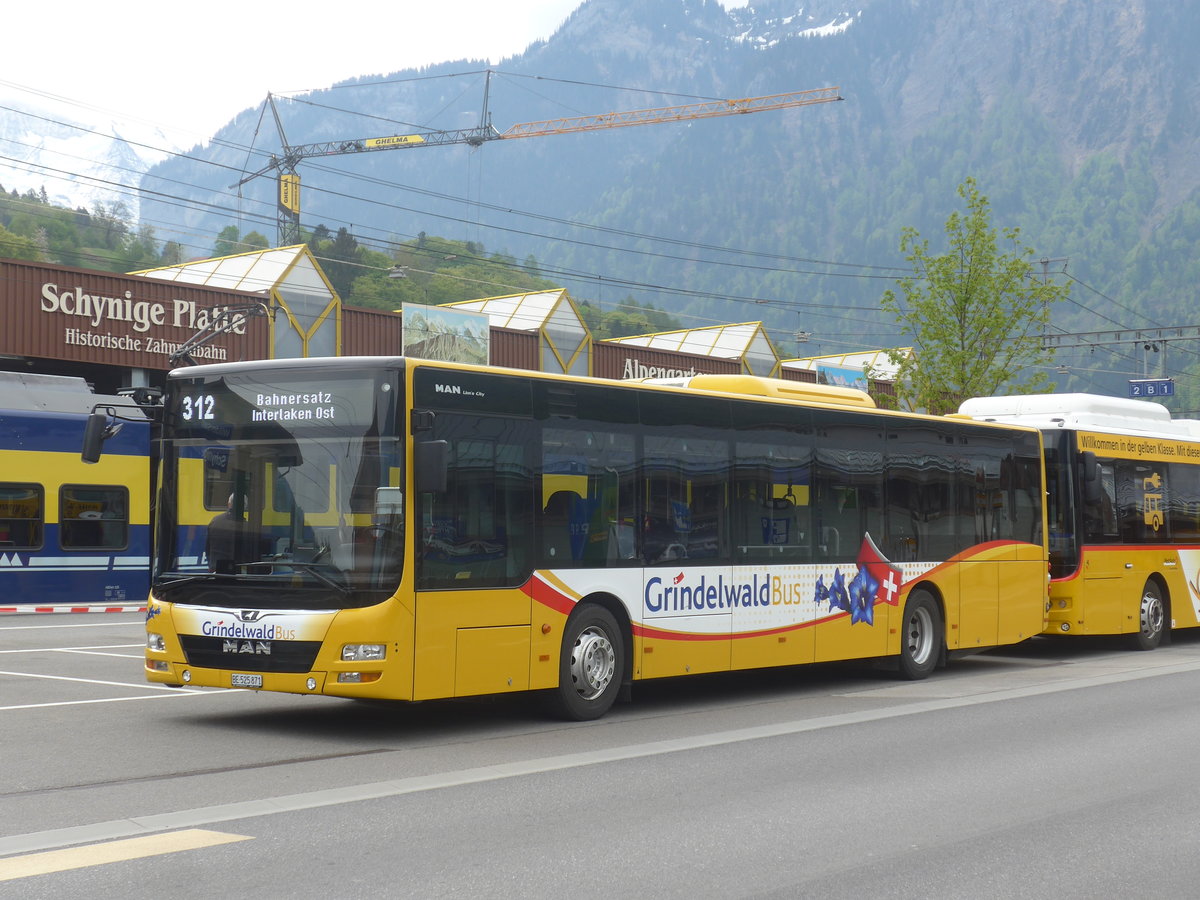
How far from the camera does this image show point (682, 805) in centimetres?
812

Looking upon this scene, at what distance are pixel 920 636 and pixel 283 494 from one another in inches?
323

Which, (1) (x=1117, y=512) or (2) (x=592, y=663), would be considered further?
(1) (x=1117, y=512)

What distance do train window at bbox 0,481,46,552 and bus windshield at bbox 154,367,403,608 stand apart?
13602mm

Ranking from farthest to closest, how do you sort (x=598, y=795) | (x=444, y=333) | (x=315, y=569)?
(x=444, y=333) → (x=315, y=569) → (x=598, y=795)

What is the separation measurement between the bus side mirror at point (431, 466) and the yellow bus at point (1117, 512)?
11111mm

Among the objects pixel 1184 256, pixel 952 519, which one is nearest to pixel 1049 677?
pixel 952 519

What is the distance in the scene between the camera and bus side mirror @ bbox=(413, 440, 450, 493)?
1008 centimetres

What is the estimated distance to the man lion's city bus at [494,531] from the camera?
10.2m

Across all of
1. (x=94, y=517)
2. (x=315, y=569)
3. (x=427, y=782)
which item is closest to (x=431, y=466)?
(x=315, y=569)

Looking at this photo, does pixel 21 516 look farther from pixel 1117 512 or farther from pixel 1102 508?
pixel 1117 512

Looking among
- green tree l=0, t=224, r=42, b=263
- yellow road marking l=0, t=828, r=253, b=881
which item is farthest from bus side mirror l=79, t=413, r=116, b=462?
green tree l=0, t=224, r=42, b=263

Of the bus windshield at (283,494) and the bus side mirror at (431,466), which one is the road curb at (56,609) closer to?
the bus windshield at (283,494)

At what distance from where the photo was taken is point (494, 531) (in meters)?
10.9

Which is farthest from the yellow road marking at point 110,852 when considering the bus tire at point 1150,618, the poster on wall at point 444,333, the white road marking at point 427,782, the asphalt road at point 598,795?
the poster on wall at point 444,333
